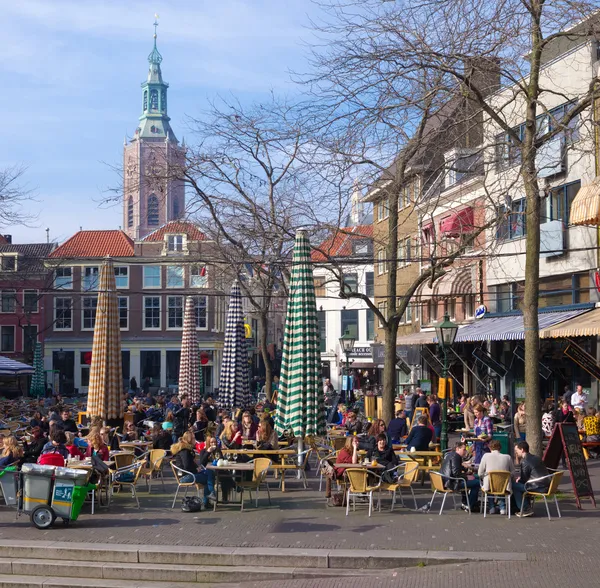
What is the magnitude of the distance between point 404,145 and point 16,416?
63.4 feet

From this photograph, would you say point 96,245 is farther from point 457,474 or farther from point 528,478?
point 528,478

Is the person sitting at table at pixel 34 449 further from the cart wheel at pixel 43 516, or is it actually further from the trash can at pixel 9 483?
the cart wheel at pixel 43 516

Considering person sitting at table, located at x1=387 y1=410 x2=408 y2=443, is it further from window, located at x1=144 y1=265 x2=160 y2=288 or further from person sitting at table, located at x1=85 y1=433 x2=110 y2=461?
A: window, located at x1=144 y1=265 x2=160 y2=288

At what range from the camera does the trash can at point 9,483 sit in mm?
13492

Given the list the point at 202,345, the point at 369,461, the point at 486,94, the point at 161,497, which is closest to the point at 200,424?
the point at 161,497

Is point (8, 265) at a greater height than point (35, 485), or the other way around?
point (8, 265)

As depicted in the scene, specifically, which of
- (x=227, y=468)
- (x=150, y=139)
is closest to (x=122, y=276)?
(x=227, y=468)

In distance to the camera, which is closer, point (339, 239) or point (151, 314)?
point (339, 239)

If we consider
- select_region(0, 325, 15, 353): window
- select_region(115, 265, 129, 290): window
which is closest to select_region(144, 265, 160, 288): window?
select_region(115, 265, 129, 290): window

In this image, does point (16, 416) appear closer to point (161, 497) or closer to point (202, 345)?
point (161, 497)

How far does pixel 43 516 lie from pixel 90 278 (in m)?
55.4

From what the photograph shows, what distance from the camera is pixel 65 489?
1305cm

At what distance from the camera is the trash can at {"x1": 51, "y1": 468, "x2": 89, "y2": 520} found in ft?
42.4

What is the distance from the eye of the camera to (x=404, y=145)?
59.9 feet
